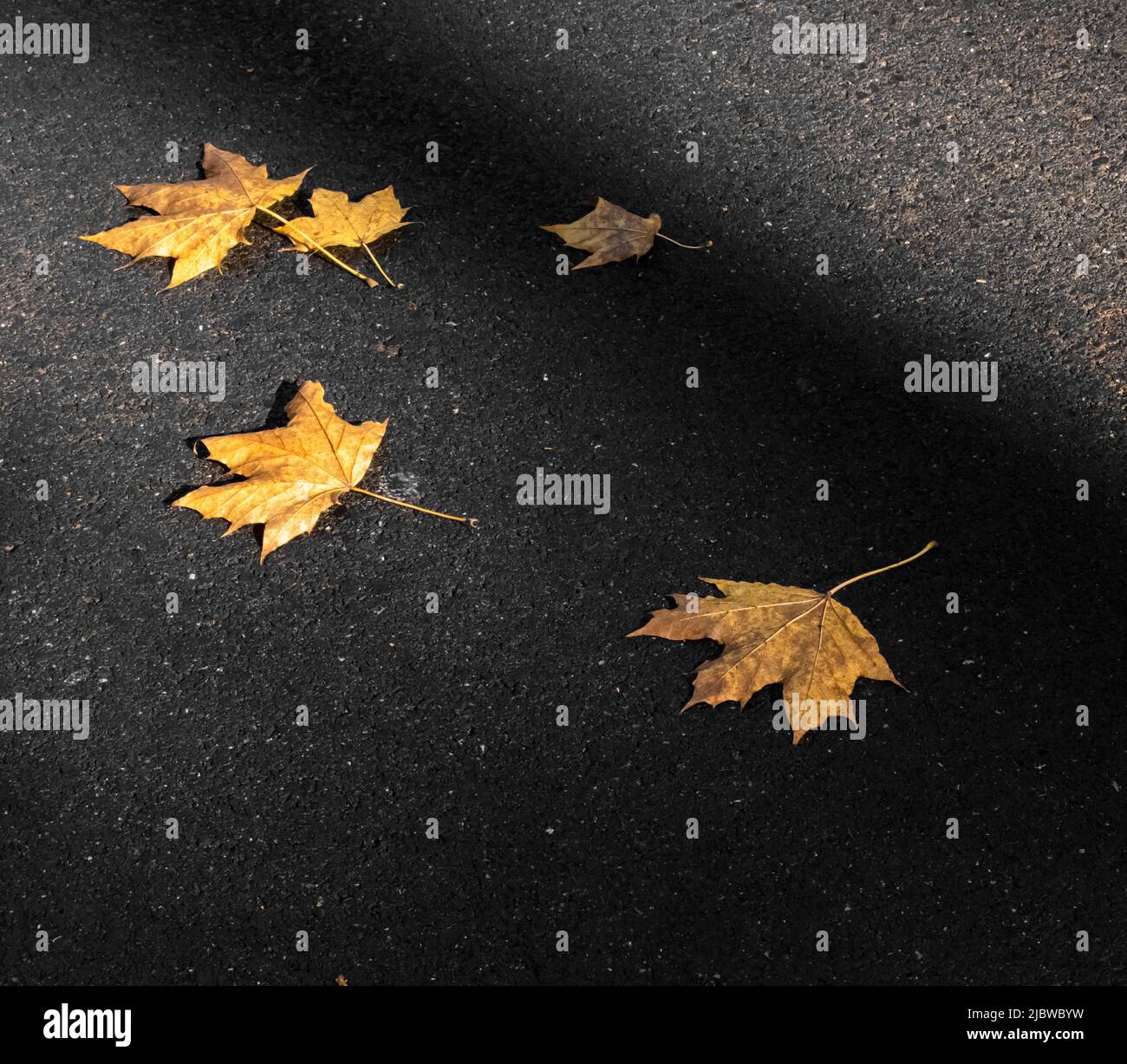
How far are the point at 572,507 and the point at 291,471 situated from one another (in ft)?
2.07

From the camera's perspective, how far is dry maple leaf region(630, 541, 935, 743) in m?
2.22

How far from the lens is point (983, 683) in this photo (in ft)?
7.46

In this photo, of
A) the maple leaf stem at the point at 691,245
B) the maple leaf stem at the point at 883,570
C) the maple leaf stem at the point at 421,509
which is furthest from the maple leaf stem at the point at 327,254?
the maple leaf stem at the point at 883,570

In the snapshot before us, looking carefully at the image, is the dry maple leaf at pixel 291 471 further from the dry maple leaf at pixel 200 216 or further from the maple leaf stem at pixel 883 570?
the maple leaf stem at pixel 883 570

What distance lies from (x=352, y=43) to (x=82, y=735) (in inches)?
89.2

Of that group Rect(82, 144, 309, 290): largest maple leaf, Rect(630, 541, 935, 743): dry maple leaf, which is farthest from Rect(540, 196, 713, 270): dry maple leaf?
Rect(630, 541, 935, 743): dry maple leaf

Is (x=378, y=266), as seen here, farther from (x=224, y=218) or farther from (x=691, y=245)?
(x=691, y=245)

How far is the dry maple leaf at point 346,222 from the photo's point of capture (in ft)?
9.59

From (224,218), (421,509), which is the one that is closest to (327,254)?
(224,218)

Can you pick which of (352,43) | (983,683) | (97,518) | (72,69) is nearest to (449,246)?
(352,43)

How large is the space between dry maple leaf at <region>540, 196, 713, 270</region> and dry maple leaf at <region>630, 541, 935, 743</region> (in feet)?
3.37

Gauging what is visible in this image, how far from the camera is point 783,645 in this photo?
7.43 ft

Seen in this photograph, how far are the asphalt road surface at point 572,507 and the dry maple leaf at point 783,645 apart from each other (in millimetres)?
49
